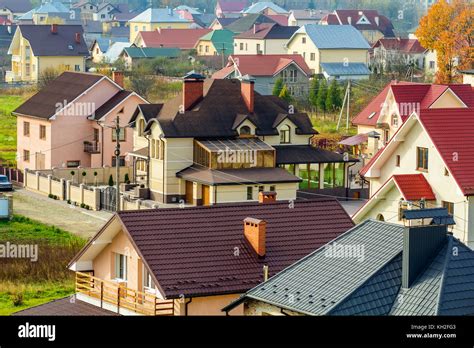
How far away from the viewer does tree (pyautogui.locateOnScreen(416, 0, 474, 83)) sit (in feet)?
221

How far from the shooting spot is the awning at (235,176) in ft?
121

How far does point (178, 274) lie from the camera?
58.1 feet

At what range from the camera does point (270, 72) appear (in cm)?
6769

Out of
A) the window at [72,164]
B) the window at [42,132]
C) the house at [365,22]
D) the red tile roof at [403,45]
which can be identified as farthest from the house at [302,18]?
the window at [72,164]

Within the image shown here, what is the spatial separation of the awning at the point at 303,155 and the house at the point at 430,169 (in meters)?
9.91

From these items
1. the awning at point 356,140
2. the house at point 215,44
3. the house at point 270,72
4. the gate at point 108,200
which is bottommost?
the gate at point 108,200

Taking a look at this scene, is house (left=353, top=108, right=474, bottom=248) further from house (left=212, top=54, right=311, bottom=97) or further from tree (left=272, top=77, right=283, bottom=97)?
house (left=212, top=54, right=311, bottom=97)

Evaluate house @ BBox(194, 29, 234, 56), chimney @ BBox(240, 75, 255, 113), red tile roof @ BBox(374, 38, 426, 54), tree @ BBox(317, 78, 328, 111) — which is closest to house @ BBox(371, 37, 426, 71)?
red tile roof @ BBox(374, 38, 426, 54)

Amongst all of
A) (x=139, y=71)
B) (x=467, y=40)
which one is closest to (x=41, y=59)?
(x=139, y=71)

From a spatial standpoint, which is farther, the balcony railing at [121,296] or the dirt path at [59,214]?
the dirt path at [59,214]

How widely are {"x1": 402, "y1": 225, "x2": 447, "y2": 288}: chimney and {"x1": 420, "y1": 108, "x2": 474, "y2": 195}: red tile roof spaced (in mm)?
12452

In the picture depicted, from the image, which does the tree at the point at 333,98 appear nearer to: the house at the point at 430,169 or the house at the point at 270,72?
the house at the point at 270,72
